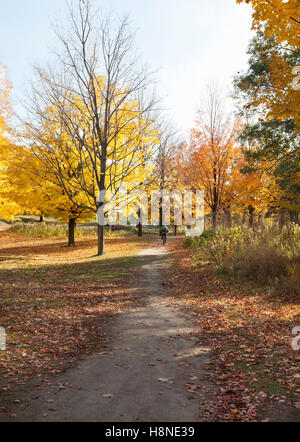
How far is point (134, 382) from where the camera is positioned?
14.5ft

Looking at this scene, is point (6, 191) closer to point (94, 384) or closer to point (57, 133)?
point (57, 133)

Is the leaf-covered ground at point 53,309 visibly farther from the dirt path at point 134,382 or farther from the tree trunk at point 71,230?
the tree trunk at point 71,230

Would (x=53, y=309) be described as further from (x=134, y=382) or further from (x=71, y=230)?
(x=71, y=230)

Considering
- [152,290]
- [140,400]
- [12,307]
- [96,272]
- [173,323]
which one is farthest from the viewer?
[96,272]

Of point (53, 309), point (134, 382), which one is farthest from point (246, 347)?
point (53, 309)

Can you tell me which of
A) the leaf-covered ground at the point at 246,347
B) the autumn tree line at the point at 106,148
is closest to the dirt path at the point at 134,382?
the leaf-covered ground at the point at 246,347

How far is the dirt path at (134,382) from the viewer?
3.63 metres

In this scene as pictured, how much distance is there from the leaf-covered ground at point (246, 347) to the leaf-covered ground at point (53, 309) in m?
2.08

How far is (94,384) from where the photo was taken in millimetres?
4383

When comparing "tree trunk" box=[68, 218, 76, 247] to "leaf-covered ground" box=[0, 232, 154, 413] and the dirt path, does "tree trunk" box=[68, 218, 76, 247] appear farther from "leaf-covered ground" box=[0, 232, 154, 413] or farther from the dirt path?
the dirt path

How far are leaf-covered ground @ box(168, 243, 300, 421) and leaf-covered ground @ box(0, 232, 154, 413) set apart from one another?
208 cm

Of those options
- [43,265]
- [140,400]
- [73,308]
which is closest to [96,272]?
[43,265]

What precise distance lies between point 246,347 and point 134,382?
2269 millimetres

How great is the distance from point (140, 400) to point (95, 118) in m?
15.2
